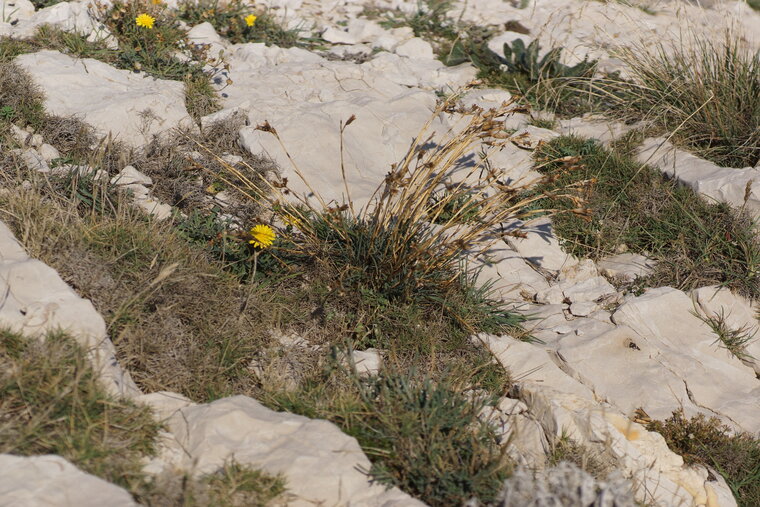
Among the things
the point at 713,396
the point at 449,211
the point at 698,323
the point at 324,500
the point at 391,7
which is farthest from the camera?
the point at 391,7

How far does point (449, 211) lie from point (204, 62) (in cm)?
224

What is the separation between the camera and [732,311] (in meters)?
4.38

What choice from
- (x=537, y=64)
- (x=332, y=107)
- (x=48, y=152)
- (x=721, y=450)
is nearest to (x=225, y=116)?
(x=332, y=107)

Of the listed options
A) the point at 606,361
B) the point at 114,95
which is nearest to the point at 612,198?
the point at 606,361

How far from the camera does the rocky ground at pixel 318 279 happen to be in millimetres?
2854

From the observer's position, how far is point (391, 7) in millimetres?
7266

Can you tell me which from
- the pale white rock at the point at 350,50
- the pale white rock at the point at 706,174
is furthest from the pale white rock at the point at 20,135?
the pale white rock at the point at 706,174

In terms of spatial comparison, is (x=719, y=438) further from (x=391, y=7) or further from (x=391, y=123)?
(x=391, y=7)

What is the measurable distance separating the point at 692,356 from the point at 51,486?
133 inches

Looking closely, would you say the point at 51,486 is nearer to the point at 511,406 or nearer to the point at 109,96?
the point at 511,406

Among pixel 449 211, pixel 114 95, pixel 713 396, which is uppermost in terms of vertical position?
pixel 114 95

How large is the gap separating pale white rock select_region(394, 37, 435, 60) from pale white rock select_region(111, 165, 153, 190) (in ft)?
9.31

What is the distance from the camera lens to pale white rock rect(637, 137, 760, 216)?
15.8ft

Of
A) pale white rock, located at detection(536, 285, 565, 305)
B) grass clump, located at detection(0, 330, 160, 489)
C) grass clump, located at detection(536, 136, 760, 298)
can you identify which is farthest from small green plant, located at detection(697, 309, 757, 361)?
grass clump, located at detection(0, 330, 160, 489)
